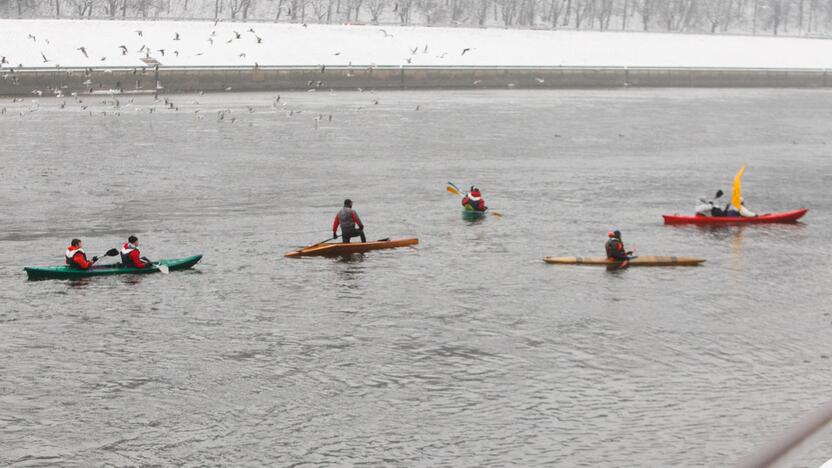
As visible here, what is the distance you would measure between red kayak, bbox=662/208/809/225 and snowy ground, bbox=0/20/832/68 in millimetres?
87705

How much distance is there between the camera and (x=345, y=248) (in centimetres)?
4034

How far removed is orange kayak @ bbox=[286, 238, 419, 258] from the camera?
39781 mm

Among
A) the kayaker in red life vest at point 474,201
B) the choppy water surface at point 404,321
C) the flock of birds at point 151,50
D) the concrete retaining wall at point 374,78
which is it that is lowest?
the choppy water surface at point 404,321

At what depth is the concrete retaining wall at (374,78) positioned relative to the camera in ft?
388

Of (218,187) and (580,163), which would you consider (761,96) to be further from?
(218,187)

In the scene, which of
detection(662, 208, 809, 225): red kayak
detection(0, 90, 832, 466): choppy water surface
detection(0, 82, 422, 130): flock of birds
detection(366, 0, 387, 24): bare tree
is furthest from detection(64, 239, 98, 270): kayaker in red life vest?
detection(366, 0, 387, 24): bare tree

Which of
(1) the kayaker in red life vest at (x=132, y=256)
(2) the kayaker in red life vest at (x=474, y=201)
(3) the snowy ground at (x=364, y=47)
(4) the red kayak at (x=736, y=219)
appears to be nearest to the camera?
(1) the kayaker in red life vest at (x=132, y=256)

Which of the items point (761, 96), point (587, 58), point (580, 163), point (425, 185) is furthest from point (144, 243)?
point (587, 58)

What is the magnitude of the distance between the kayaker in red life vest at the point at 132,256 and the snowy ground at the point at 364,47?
89408 millimetres

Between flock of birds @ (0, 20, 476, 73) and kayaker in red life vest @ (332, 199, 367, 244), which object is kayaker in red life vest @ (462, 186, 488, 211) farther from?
flock of birds @ (0, 20, 476, 73)

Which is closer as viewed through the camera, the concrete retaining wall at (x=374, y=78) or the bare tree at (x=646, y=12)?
the concrete retaining wall at (x=374, y=78)

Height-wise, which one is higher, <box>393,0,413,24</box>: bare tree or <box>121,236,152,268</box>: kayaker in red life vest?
<box>393,0,413,24</box>: bare tree

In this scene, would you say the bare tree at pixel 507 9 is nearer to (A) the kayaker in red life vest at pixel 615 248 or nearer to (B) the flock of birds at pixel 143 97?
(B) the flock of birds at pixel 143 97

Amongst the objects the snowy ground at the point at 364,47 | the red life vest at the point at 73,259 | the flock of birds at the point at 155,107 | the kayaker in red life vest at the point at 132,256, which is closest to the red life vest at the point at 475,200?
the kayaker in red life vest at the point at 132,256
